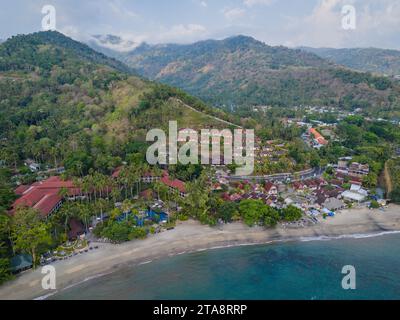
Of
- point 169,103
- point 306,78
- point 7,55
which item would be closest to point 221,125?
point 169,103

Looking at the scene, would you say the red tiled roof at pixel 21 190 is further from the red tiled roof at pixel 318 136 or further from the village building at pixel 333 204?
the red tiled roof at pixel 318 136

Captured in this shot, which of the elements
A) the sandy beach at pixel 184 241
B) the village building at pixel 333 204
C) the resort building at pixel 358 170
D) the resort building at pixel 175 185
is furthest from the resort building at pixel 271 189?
the resort building at pixel 358 170

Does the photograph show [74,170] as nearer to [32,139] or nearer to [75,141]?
[75,141]

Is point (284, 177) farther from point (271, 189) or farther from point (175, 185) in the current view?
point (175, 185)

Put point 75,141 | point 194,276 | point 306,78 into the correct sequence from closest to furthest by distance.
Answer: point 194,276 < point 75,141 < point 306,78

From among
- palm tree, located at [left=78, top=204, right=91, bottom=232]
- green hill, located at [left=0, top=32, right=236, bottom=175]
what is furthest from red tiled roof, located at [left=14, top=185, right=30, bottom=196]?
palm tree, located at [left=78, top=204, right=91, bottom=232]

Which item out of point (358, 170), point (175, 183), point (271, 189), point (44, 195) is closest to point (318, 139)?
point (358, 170)
